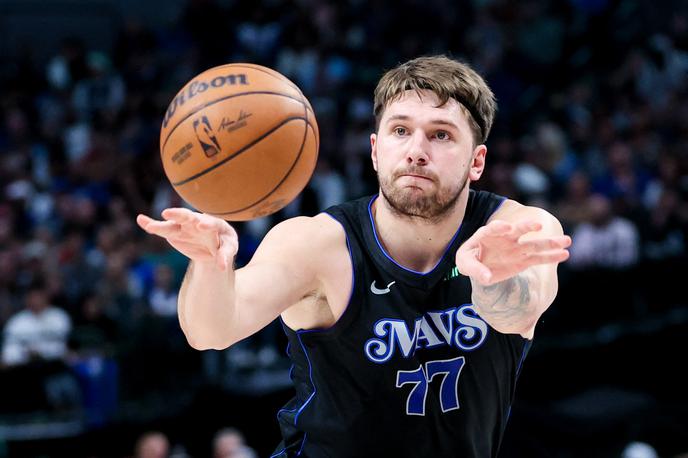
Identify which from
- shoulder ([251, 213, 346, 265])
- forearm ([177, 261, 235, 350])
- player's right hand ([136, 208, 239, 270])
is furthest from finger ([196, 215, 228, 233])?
shoulder ([251, 213, 346, 265])

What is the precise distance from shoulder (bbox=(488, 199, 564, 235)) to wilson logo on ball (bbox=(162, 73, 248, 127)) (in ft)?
4.08

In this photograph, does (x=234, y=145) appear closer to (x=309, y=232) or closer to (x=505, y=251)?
(x=309, y=232)

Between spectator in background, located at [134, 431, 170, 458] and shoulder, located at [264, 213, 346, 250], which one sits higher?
shoulder, located at [264, 213, 346, 250]

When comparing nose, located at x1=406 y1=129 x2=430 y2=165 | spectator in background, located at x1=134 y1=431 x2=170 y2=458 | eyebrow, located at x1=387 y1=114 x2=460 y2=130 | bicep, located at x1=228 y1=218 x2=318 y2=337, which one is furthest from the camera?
spectator in background, located at x1=134 y1=431 x2=170 y2=458

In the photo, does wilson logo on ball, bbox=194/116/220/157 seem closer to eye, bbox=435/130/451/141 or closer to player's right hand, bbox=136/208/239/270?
player's right hand, bbox=136/208/239/270

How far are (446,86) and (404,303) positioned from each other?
0.91 m

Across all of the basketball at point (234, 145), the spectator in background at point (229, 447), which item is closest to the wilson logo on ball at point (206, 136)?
the basketball at point (234, 145)

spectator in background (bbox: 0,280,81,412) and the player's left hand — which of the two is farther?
spectator in background (bbox: 0,280,81,412)

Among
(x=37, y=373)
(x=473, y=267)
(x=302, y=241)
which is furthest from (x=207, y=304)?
(x=37, y=373)

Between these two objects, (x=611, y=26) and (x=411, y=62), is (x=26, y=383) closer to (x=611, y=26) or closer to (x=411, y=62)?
(x=411, y=62)

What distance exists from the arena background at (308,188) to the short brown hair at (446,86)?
5008mm

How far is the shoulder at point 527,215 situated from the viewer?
13.1ft

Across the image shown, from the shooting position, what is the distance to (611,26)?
14.3m

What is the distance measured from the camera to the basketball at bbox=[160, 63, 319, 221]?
13.1 feet
